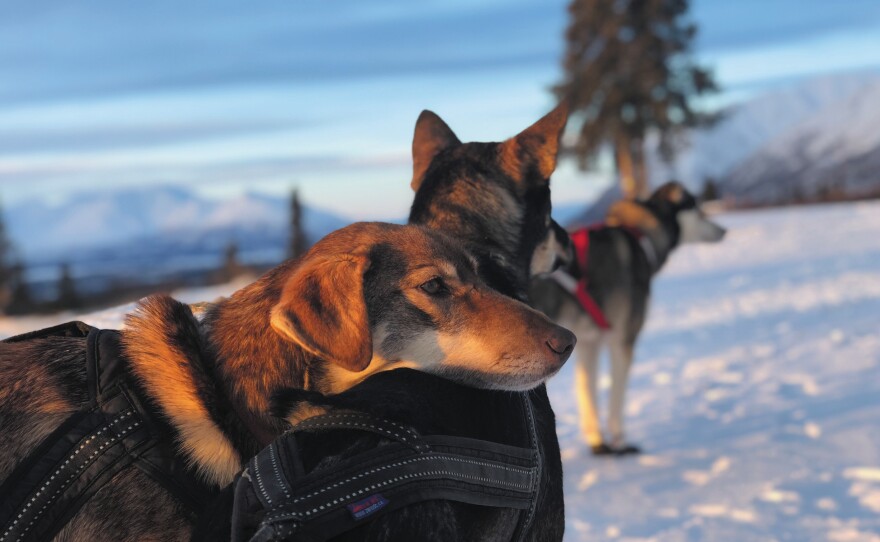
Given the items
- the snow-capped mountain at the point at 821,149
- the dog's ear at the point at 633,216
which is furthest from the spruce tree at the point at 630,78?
the snow-capped mountain at the point at 821,149

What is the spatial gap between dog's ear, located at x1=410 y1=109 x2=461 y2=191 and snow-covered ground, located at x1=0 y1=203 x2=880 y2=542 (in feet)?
6.24

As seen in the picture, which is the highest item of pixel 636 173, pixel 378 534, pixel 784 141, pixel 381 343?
pixel 381 343

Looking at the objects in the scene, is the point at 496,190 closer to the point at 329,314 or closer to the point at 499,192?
the point at 499,192

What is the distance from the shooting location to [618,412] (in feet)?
23.2

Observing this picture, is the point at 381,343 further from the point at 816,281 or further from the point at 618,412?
the point at 816,281

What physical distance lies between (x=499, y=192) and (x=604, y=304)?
3094mm

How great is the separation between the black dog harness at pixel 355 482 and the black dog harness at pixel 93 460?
1.86 ft

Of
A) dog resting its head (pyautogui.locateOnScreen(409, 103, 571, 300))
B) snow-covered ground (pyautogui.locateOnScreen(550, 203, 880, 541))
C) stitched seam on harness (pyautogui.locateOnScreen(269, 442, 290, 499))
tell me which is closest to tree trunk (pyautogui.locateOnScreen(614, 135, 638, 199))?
snow-covered ground (pyautogui.locateOnScreen(550, 203, 880, 541))

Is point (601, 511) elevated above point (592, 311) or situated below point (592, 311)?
below

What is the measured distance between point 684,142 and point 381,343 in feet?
120

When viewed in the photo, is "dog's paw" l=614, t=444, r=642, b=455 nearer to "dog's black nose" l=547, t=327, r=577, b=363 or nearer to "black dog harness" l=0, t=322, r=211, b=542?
"dog's black nose" l=547, t=327, r=577, b=363

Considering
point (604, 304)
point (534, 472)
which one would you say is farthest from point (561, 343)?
point (604, 304)

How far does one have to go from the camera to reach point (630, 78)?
1390 inches

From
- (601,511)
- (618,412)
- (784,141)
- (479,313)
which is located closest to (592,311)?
(618,412)
